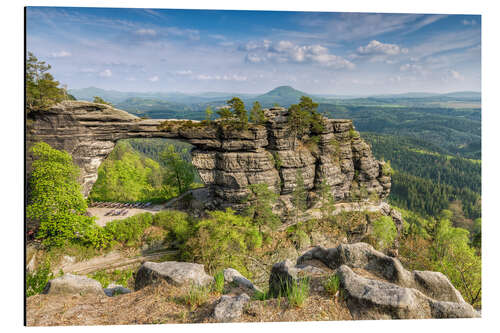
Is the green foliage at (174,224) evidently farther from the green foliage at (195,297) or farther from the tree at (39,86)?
the green foliage at (195,297)

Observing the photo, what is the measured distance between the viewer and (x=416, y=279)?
486 cm

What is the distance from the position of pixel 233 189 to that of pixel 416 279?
1576cm

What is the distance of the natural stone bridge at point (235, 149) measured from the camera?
619 inches

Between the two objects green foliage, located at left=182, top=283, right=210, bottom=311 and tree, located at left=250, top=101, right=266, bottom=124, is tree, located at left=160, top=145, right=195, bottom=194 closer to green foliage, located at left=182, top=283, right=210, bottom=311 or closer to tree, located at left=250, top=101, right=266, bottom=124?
tree, located at left=250, top=101, right=266, bottom=124

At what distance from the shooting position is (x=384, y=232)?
65.6ft

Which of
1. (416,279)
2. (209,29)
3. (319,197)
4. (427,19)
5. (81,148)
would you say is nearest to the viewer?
(416,279)

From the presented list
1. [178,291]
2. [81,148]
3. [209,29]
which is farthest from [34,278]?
[81,148]

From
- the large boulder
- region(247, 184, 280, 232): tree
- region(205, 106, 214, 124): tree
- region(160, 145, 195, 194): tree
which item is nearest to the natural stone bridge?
region(205, 106, 214, 124): tree

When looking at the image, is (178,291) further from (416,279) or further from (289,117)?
(289,117)

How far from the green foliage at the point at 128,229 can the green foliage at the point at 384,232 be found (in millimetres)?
19552

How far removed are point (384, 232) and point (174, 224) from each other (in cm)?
1853

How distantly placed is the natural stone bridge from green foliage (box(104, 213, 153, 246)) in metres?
4.14

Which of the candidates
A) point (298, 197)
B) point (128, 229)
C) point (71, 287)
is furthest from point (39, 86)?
point (298, 197)

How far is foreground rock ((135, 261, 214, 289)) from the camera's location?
5.11 m
